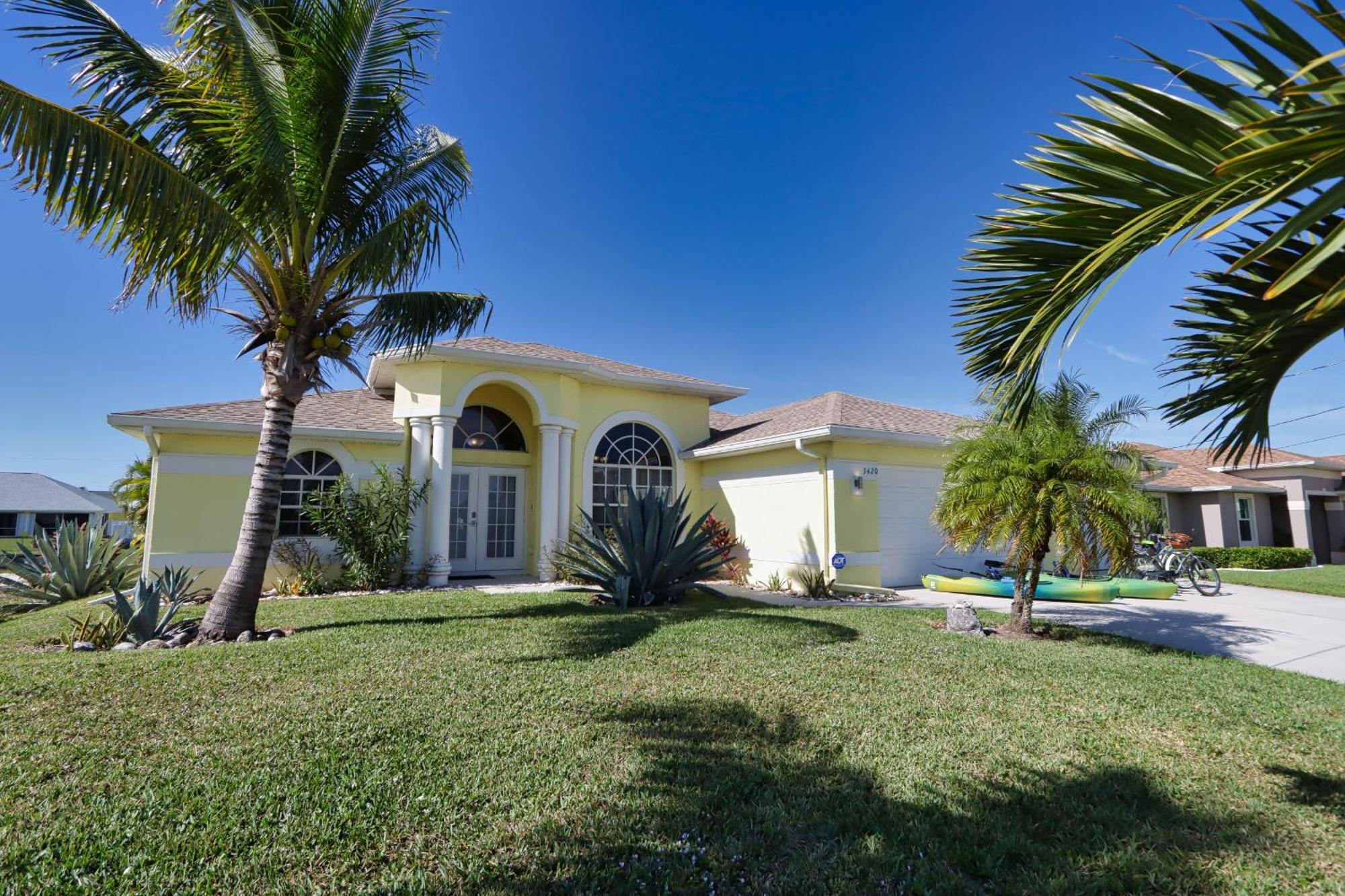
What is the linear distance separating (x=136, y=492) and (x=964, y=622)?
20.3m

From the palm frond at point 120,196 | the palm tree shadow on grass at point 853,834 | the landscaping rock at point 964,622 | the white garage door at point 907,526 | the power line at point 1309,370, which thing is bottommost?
the palm tree shadow on grass at point 853,834

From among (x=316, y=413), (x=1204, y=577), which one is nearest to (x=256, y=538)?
(x=316, y=413)

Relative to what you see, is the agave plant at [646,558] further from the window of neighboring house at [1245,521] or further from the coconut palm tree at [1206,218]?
the window of neighboring house at [1245,521]

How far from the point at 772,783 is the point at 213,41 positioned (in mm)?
9569

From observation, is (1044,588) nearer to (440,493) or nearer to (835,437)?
(835,437)

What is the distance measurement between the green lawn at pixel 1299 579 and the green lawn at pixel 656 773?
11129 millimetres

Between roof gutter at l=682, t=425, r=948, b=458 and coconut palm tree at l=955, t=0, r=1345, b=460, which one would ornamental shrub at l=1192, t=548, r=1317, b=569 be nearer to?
roof gutter at l=682, t=425, r=948, b=458

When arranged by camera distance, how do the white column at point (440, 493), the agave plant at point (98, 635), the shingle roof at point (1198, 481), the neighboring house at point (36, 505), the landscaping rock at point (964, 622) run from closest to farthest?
1. the agave plant at point (98, 635)
2. the landscaping rock at point (964, 622)
3. the white column at point (440, 493)
4. the shingle roof at point (1198, 481)
5. the neighboring house at point (36, 505)

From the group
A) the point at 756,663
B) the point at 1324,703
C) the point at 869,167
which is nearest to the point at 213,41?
the point at 756,663

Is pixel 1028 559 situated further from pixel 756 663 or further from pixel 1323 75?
pixel 1323 75

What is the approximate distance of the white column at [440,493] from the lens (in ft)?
42.5

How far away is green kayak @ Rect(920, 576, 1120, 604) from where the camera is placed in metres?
12.1

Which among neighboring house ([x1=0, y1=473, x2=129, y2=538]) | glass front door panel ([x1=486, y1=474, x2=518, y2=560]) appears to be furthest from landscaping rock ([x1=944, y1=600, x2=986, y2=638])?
neighboring house ([x1=0, y1=473, x2=129, y2=538])

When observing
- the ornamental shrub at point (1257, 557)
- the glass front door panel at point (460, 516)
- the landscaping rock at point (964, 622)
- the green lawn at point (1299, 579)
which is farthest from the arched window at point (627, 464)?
the ornamental shrub at point (1257, 557)
